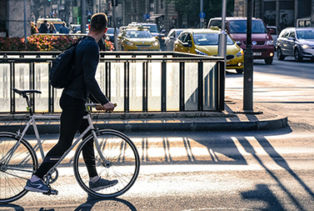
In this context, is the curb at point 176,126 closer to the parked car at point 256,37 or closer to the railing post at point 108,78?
the railing post at point 108,78

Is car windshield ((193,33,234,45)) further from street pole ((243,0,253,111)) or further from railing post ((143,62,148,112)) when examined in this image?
railing post ((143,62,148,112))

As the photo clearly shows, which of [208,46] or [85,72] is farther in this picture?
[208,46]

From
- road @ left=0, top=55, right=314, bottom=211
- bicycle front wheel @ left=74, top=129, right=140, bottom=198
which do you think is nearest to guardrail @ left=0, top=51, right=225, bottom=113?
road @ left=0, top=55, right=314, bottom=211

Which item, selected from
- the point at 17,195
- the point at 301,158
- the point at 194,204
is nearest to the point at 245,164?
the point at 301,158

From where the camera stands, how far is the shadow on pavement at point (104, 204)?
240 inches

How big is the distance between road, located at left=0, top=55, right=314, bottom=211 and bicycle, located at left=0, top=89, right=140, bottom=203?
12 cm

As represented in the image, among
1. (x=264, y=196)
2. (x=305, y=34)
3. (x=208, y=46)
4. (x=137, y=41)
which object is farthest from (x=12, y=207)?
(x=137, y=41)

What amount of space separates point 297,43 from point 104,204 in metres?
26.6

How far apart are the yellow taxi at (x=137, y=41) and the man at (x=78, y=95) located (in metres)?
27.6

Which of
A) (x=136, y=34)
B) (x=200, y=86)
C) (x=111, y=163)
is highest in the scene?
(x=136, y=34)

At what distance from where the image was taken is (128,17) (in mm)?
112375

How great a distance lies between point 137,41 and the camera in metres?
34.2

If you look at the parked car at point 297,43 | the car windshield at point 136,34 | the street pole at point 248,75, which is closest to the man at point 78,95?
the street pole at point 248,75

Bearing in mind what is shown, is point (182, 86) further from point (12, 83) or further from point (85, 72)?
point (85, 72)
